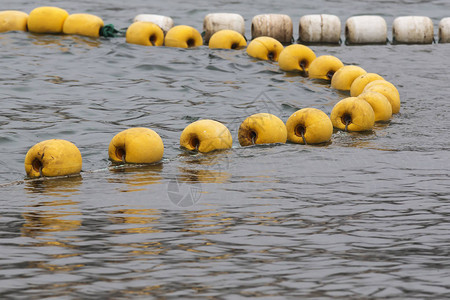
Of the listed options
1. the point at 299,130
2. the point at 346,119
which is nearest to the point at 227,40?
the point at 346,119

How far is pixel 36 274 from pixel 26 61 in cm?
1235

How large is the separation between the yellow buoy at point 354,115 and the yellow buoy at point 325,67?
4.19 m

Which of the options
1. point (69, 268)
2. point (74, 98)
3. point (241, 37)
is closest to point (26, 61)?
point (74, 98)

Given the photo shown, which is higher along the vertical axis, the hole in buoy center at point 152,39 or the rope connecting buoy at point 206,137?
the hole in buoy center at point 152,39

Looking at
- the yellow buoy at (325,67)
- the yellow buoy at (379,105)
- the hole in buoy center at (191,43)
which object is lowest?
the yellow buoy at (379,105)

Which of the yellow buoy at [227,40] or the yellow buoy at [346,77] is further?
the yellow buoy at [227,40]

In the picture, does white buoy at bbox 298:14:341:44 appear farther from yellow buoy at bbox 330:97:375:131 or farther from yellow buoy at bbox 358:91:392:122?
yellow buoy at bbox 330:97:375:131

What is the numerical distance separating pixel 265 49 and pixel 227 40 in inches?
60.9

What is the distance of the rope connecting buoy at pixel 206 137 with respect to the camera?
10.7 meters

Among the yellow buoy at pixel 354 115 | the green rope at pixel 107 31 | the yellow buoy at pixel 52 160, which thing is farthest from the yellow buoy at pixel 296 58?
the yellow buoy at pixel 52 160

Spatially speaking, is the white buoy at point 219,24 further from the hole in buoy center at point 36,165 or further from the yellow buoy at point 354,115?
the hole in buoy center at point 36,165

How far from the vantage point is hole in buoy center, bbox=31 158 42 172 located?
956 cm

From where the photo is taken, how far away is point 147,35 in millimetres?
19766

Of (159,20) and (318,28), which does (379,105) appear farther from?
(159,20)
